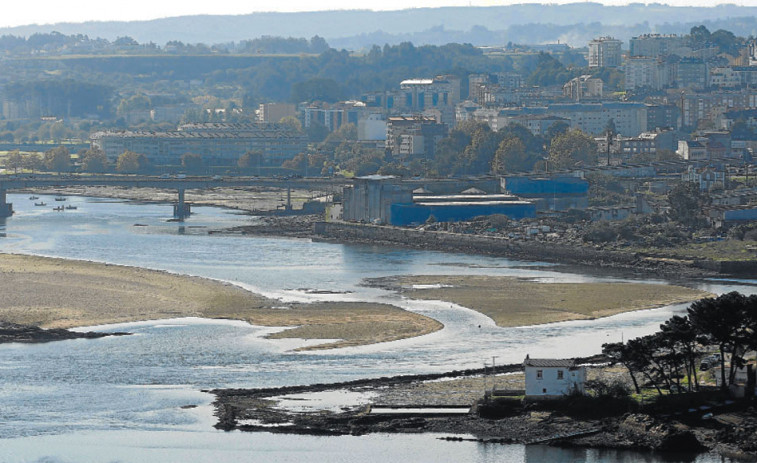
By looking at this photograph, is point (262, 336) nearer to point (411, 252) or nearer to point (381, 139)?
point (411, 252)

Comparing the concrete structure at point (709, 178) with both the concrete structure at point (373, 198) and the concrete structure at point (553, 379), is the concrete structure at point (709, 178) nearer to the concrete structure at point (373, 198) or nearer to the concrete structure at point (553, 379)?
the concrete structure at point (373, 198)

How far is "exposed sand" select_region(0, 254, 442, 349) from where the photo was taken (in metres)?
28.7

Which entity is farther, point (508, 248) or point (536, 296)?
point (508, 248)

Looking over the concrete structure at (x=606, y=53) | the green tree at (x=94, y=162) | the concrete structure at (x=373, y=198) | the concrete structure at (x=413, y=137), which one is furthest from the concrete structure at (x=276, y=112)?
the concrete structure at (x=373, y=198)

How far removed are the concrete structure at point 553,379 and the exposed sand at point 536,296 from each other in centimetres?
754

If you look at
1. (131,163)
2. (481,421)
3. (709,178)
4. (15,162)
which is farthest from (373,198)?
(15,162)

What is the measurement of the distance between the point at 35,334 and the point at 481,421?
9580 mm

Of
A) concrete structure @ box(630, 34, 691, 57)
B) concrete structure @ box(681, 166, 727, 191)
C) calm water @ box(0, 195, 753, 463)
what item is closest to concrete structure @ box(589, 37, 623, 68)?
concrete structure @ box(630, 34, 691, 57)

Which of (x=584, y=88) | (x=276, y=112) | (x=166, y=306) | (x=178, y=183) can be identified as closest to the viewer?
(x=166, y=306)

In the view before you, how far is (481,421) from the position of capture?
2130 cm

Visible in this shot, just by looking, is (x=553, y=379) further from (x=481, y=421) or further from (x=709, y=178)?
(x=709, y=178)

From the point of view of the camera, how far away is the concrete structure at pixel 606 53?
328 ft

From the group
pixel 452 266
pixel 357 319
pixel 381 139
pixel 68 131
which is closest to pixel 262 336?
pixel 357 319

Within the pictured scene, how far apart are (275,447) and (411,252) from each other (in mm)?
22423
